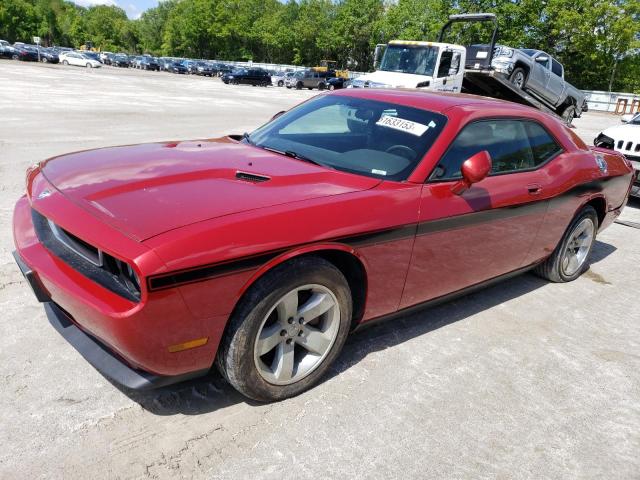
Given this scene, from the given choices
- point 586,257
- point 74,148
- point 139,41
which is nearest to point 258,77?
point 74,148

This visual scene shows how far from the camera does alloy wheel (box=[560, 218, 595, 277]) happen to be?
15.1ft

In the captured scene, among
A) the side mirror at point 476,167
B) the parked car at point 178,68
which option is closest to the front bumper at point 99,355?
the side mirror at point 476,167

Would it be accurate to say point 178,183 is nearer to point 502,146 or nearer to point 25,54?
point 502,146

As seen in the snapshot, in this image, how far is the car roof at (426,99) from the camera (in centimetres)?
352

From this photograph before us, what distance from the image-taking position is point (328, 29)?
258 ft

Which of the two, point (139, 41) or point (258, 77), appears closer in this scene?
point (258, 77)

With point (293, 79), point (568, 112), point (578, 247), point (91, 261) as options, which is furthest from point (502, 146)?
point (293, 79)

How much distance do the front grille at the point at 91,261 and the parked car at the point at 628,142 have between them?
7938 mm

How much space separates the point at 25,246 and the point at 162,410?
3.61ft

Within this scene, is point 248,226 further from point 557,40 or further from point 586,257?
point 557,40

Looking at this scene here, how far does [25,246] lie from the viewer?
2688mm

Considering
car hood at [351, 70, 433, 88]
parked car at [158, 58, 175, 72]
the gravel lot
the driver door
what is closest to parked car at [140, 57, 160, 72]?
parked car at [158, 58, 175, 72]

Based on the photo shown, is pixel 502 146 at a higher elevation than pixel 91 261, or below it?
higher

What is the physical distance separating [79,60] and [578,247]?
59153 mm
